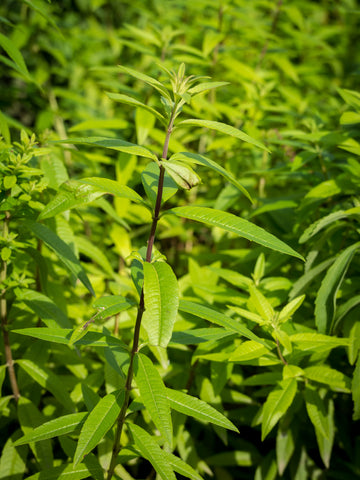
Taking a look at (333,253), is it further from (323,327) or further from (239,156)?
(239,156)

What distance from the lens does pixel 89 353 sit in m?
1.91

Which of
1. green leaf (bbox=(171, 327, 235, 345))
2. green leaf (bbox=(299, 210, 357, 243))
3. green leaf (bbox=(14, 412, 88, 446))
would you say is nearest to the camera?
green leaf (bbox=(14, 412, 88, 446))

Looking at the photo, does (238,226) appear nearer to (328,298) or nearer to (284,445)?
(328,298)

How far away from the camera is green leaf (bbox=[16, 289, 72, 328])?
132 cm

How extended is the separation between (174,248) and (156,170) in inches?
61.5

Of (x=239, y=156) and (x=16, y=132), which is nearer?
(x=239, y=156)

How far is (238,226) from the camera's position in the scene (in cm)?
100

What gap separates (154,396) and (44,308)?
525mm

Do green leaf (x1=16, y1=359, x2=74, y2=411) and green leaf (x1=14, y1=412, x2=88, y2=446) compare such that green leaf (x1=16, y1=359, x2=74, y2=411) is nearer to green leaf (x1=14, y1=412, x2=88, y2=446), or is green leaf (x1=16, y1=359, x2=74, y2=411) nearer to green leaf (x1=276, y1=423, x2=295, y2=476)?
green leaf (x1=14, y1=412, x2=88, y2=446)

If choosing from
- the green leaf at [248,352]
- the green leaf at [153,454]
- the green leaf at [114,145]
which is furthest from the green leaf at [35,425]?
the green leaf at [114,145]

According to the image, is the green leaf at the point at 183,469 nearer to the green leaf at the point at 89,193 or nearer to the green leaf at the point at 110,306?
the green leaf at the point at 110,306

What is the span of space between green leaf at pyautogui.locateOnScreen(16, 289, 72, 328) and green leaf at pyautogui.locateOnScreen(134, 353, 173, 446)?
36cm

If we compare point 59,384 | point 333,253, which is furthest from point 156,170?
point 333,253

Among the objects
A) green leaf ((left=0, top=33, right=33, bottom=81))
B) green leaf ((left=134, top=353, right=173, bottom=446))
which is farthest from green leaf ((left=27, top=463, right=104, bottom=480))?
green leaf ((left=0, top=33, right=33, bottom=81))
